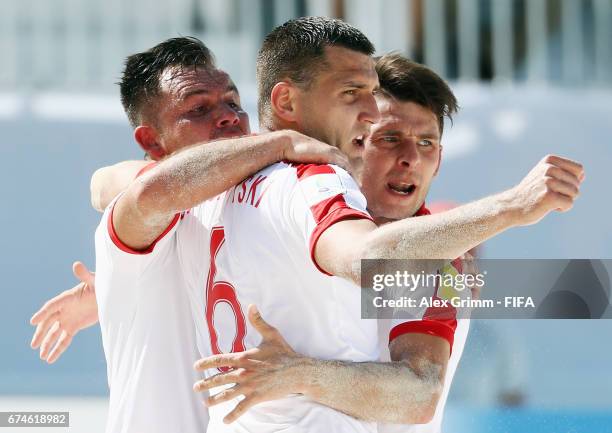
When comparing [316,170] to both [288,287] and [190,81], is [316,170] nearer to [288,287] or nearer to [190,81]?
[288,287]

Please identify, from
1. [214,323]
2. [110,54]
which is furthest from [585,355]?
[214,323]

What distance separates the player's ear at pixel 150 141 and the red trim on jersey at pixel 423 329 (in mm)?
955

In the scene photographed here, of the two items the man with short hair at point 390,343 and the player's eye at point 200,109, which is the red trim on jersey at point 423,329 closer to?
the man with short hair at point 390,343

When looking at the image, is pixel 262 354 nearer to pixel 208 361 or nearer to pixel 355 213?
pixel 208 361

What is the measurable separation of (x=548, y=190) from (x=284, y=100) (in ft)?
3.41

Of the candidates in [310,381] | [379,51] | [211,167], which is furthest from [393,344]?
[379,51]

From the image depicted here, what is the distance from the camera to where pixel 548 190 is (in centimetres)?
249

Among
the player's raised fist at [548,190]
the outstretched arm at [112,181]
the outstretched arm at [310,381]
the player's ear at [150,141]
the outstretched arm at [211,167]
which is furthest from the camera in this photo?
the player's ear at [150,141]

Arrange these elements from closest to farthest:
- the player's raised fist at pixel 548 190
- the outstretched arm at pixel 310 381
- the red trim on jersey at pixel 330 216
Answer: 1. the player's raised fist at pixel 548 190
2. the red trim on jersey at pixel 330 216
3. the outstretched arm at pixel 310 381

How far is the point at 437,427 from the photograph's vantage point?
3.62 m

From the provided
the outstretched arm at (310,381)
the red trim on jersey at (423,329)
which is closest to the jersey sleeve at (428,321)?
the red trim on jersey at (423,329)

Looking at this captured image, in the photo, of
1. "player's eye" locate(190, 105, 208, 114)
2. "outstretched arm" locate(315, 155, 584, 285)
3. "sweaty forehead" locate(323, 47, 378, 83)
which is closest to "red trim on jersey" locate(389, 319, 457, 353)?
"sweaty forehead" locate(323, 47, 378, 83)

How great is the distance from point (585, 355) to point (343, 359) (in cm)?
598

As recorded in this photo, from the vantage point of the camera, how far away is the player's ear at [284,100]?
331 cm
